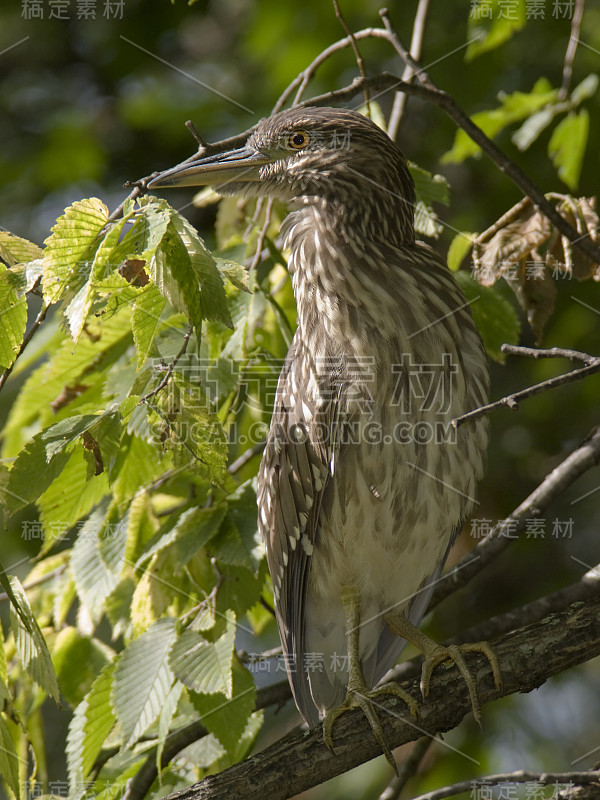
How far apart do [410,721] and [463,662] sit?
0.74 feet

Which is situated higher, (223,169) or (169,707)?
(223,169)

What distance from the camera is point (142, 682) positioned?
2100 mm

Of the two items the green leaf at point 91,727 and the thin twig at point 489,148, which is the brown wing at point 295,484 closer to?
the green leaf at point 91,727

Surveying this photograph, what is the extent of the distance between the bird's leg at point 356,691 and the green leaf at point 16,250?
127cm

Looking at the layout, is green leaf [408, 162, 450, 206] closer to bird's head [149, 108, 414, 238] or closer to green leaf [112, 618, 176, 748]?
bird's head [149, 108, 414, 238]

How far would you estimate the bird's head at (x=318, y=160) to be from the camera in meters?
2.43

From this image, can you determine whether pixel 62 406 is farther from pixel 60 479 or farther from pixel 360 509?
pixel 360 509

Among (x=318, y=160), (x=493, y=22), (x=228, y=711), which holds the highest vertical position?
(x=493, y=22)

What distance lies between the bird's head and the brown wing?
0.46 metres

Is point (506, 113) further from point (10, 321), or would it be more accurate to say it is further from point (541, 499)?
point (10, 321)

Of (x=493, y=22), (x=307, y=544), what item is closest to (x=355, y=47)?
(x=493, y=22)

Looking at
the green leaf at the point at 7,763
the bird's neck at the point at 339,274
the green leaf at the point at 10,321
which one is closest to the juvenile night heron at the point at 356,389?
the bird's neck at the point at 339,274

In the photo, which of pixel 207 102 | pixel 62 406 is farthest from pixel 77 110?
pixel 62 406

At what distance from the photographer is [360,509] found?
2365 mm
